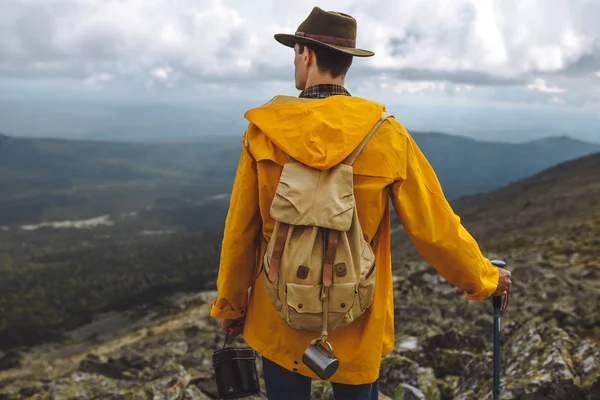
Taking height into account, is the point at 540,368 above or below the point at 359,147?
below

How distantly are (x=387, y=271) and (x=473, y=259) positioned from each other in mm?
696

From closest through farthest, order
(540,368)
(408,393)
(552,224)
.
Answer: (540,368) < (408,393) < (552,224)

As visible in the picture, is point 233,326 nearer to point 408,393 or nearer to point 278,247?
point 278,247

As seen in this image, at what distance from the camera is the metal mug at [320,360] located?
3.45m

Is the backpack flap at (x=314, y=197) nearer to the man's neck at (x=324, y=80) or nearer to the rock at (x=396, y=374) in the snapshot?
the man's neck at (x=324, y=80)

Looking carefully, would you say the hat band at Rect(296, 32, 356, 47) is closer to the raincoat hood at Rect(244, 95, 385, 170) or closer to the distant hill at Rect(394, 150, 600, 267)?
the raincoat hood at Rect(244, 95, 385, 170)

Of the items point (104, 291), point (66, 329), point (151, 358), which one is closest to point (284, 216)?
point (151, 358)

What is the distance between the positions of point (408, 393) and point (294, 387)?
14.1 ft

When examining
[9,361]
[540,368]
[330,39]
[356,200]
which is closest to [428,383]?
[540,368]

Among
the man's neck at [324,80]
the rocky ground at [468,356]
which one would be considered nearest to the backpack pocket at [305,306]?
the man's neck at [324,80]

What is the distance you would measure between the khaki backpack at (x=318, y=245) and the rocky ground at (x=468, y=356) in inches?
187

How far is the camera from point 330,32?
3.63 m

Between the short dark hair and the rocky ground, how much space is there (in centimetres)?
566

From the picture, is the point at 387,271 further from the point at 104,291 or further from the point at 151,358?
the point at 104,291
